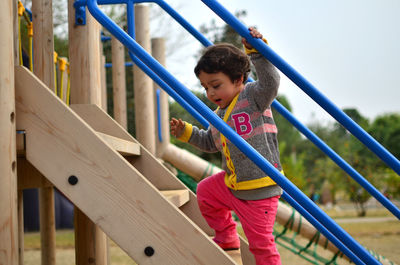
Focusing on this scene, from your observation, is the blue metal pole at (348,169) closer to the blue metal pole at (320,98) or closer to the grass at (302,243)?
the blue metal pole at (320,98)

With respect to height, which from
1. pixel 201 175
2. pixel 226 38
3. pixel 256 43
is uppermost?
pixel 226 38

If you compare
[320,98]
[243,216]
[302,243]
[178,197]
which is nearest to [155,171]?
[178,197]

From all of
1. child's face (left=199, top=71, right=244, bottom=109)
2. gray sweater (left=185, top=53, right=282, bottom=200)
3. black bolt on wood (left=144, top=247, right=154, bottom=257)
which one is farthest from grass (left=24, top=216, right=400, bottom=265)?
black bolt on wood (left=144, top=247, right=154, bottom=257)

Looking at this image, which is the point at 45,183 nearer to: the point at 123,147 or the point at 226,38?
the point at 123,147

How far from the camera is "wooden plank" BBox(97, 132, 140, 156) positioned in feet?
5.24

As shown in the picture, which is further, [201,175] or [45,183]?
[201,175]

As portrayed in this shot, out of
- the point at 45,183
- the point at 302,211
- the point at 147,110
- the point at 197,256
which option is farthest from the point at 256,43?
the point at 147,110

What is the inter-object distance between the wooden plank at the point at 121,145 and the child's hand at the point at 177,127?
21 centimetres

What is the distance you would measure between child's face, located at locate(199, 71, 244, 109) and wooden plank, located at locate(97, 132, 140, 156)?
0.41 meters

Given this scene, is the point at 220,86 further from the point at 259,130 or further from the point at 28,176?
the point at 28,176

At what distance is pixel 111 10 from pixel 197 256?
10.4 meters

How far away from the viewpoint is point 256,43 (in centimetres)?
137

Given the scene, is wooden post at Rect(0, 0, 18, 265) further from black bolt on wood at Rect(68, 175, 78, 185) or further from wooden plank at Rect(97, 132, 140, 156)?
wooden plank at Rect(97, 132, 140, 156)

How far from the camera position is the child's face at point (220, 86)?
1637mm
